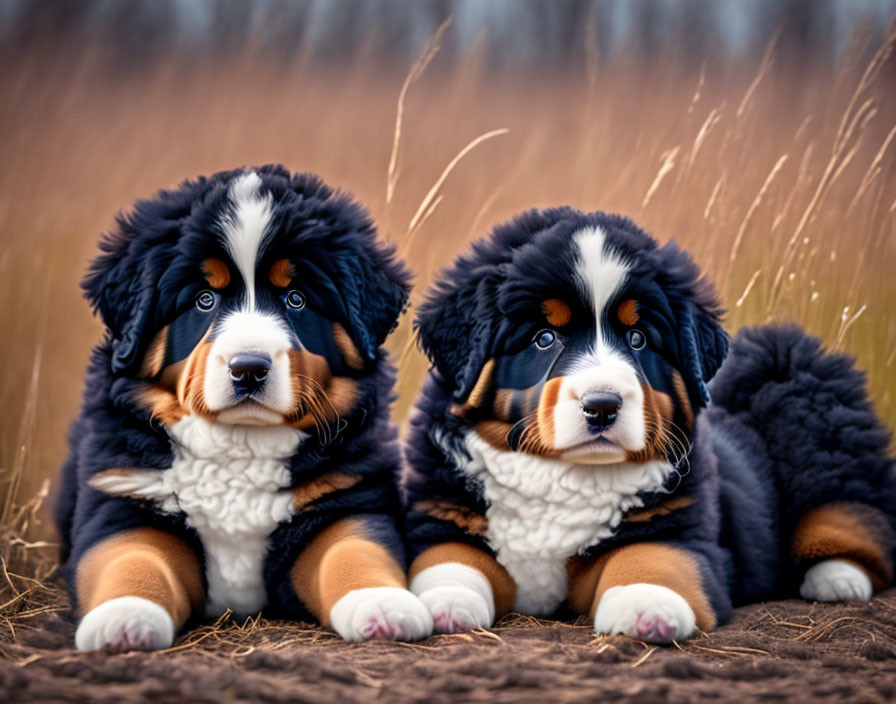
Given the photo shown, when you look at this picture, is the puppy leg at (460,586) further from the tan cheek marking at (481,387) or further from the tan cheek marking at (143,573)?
the tan cheek marking at (143,573)

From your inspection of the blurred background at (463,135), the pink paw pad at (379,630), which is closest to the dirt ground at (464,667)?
the pink paw pad at (379,630)

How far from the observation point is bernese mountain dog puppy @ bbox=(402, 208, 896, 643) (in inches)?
139

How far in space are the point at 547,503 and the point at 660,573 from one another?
47 cm

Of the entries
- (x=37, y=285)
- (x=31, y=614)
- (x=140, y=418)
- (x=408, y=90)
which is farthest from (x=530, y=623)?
(x=37, y=285)

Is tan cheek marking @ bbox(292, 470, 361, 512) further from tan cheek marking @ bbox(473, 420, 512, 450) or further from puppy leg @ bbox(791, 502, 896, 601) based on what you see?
puppy leg @ bbox(791, 502, 896, 601)

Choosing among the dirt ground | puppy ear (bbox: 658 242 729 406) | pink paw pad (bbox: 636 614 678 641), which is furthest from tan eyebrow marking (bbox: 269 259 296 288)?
pink paw pad (bbox: 636 614 678 641)

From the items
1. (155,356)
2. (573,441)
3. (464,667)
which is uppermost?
(155,356)

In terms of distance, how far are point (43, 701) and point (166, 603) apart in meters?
0.69

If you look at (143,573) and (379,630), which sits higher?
(143,573)

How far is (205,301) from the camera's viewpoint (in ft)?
12.1

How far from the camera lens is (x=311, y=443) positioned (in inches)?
148

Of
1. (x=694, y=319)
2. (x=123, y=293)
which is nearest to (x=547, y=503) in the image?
(x=694, y=319)

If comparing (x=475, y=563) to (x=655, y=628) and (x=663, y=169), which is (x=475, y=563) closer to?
(x=655, y=628)

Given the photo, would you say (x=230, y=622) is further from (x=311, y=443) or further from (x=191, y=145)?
(x=191, y=145)
